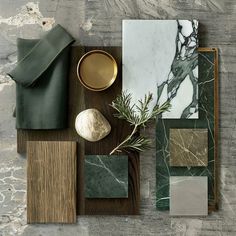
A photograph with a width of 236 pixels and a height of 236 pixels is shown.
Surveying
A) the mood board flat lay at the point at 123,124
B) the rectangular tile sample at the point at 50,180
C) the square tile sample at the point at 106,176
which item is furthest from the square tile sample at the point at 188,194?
the rectangular tile sample at the point at 50,180

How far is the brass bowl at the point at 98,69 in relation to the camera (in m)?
0.83

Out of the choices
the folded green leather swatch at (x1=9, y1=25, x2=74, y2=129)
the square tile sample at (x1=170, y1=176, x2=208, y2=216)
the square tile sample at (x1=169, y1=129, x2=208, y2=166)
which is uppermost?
the folded green leather swatch at (x1=9, y1=25, x2=74, y2=129)

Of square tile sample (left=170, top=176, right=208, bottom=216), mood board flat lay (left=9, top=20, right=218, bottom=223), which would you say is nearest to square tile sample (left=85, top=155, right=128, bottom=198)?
mood board flat lay (left=9, top=20, right=218, bottom=223)

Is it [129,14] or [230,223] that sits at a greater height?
[129,14]

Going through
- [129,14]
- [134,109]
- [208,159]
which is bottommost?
[208,159]

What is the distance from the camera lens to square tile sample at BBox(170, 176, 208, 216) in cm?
85

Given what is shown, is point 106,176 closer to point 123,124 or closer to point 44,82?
point 123,124

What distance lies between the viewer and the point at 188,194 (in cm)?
85

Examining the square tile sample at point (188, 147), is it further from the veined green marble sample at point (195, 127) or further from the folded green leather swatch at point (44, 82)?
the folded green leather swatch at point (44, 82)

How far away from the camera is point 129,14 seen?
863mm

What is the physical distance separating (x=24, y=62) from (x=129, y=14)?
241mm

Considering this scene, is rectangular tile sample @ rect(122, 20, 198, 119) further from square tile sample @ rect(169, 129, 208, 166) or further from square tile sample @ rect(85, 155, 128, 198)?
square tile sample @ rect(85, 155, 128, 198)

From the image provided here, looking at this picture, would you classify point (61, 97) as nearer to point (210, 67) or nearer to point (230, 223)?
point (210, 67)

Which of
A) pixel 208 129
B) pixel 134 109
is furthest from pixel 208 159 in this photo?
pixel 134 109
